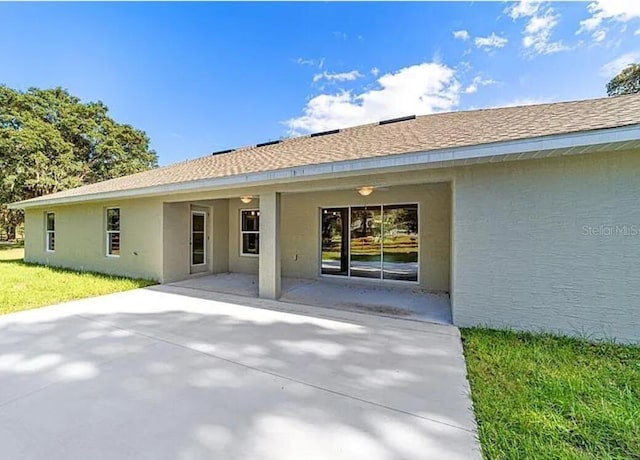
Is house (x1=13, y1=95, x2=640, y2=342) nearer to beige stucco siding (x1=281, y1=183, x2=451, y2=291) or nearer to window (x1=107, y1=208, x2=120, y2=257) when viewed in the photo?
beige stucco siding (x1=281, y1=183, x2=451, y2=291)

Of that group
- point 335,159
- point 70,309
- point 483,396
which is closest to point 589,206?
point 483,396

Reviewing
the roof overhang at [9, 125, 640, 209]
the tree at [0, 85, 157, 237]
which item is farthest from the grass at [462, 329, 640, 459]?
the tree at [0, 85, 157, 237]

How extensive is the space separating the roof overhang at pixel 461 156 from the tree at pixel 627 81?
1959 cm

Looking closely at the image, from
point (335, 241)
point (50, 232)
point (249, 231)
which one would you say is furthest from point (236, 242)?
point (50, 232)

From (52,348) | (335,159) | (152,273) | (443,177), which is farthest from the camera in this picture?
(152,273)

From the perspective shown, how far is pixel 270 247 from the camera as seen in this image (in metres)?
6.98

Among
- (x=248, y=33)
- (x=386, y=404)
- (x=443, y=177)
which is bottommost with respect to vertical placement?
(x=386, y=404)

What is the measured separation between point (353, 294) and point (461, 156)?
4.20 metres

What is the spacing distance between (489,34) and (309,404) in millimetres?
13682

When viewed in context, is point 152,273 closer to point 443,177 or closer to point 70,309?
point 70,309

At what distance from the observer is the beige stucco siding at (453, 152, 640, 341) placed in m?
4.24

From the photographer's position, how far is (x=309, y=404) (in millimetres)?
2789

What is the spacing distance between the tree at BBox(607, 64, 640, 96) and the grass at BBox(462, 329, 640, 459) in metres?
20.9

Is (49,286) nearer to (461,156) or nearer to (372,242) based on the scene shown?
Result: (372,242)
